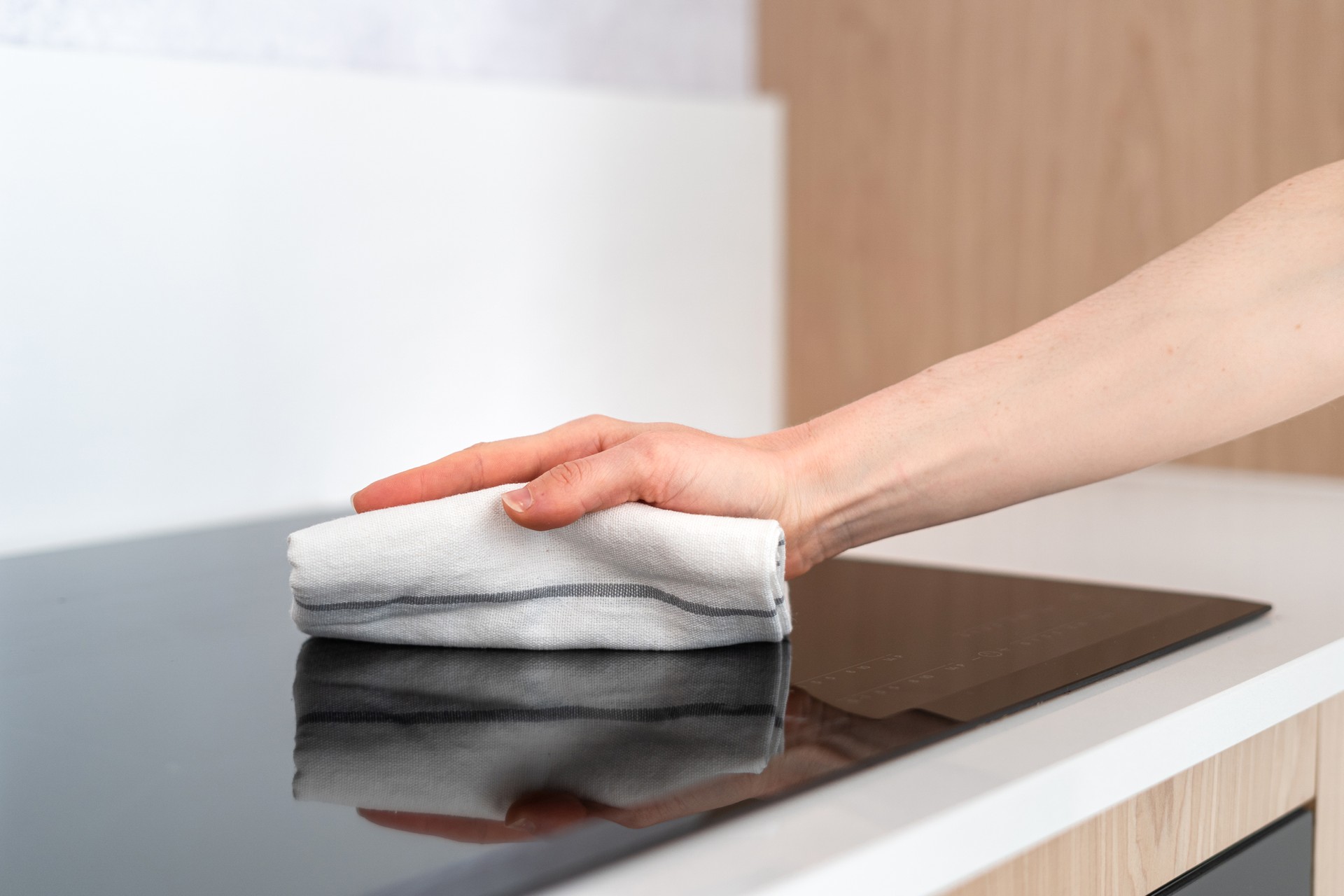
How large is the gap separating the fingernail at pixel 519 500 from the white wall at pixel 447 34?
31.8 inches

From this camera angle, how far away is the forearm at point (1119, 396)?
75 centimetres

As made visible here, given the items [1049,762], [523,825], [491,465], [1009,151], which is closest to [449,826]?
[523,825]

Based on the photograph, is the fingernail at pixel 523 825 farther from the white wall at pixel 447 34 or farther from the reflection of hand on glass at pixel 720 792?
the white wall at pixel 447 34

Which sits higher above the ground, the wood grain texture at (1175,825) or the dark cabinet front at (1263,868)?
the wood grain texture at (1175,825)

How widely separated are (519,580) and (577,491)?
62 millimetres

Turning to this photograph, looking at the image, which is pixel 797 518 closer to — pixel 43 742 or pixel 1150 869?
pixel 1150 869

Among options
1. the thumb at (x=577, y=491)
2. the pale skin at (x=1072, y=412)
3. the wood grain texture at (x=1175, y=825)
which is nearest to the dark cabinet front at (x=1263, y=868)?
the wood grain texture at (x=1175, y=825)

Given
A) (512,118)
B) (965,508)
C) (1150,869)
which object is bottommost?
(1150,869)

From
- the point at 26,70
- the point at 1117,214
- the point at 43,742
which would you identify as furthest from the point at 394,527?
the point at 1117,214

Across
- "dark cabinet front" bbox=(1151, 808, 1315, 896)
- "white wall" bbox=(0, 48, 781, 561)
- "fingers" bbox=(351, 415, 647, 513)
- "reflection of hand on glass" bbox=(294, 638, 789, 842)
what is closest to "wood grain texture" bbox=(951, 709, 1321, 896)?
"dark cabinet front" bbox=(1151, 808, 1315, 896)

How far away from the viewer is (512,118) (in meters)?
1.51

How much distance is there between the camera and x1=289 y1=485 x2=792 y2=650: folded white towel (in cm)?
66

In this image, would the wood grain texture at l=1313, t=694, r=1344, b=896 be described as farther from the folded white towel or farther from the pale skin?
the folded white towel

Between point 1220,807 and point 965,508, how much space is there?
22 cm
